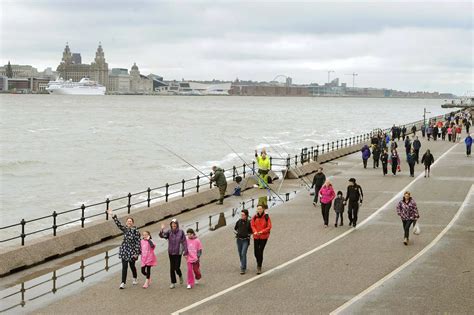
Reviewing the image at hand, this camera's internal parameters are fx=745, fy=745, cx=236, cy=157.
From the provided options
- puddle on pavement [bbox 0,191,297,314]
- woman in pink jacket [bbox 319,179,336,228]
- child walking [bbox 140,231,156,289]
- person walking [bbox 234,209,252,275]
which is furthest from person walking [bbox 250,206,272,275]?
woman in pink jacket [bbox 319,179,336,228]

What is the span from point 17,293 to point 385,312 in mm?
6487

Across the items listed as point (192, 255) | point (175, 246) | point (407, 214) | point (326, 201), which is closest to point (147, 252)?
point (175, 246)

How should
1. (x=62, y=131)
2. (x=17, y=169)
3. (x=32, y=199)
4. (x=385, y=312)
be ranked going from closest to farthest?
(x=385, y=312), (x=32, y=199), (x=17, y=169), (x=62, y=131)

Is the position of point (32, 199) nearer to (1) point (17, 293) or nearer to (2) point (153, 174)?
(2) point (153, 174)

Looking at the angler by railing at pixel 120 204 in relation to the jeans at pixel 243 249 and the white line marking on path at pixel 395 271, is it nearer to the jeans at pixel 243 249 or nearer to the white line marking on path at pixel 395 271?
the jeans at pixel 243 249

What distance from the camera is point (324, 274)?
1427 centimetres

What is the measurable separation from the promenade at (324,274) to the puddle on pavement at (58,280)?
0.33 metres

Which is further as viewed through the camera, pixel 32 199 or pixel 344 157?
pixel 344 157

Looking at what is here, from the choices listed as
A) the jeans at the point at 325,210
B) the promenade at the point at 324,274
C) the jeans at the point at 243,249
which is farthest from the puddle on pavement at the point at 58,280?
the jeans at the point at 325,210

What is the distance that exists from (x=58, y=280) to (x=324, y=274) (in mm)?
5101

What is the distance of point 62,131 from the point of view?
315 ft

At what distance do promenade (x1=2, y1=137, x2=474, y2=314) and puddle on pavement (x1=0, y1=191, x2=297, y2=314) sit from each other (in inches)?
12.9

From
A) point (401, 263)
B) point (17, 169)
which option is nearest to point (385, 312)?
point (401, 263)

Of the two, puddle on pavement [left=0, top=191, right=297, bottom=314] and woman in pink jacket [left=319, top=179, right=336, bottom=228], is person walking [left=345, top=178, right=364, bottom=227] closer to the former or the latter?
woman in pink jacket [left=319, top=179, right=336, bottom=228]
